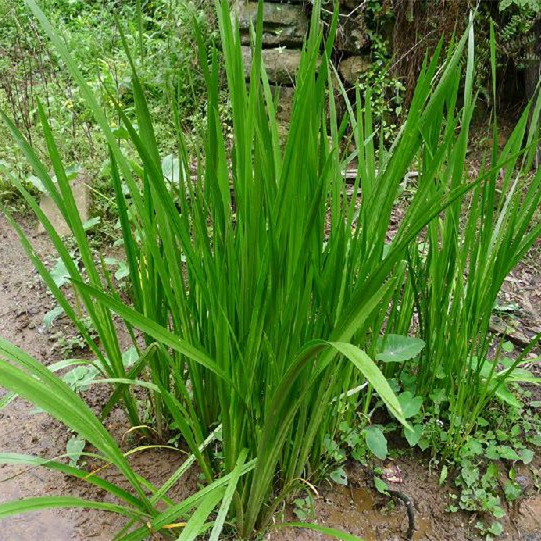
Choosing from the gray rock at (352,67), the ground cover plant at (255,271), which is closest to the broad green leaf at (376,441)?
the ground cover plant at (255,271)

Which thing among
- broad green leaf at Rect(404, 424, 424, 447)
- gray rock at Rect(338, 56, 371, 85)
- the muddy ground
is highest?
gray rock at Rect(338, 56, 371, 85)

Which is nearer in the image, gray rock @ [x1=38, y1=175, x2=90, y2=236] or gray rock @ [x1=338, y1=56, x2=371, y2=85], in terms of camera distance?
gray rock @ [x1=38, y1=175, x2=90, y2=236]

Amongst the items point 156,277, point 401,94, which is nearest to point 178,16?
point 401,94

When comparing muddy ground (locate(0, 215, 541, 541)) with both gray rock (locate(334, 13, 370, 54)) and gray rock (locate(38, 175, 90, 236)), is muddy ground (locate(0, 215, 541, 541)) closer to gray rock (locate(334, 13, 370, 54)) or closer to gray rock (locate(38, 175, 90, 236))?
gray rock (locate(38, 175, 90, 236))

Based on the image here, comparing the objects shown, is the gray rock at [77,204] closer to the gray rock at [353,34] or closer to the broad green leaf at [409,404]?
the broad green leaf at [409,404]

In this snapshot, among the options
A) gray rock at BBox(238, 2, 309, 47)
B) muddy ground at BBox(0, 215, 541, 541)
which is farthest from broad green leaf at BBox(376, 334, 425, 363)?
gray rock at BBox(238, 2, 309, 47)

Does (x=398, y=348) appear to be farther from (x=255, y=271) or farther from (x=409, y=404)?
(x=255, y=271)

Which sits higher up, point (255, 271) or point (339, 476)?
point (255, 271)

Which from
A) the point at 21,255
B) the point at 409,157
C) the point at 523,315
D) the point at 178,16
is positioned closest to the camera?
the point at 409,157

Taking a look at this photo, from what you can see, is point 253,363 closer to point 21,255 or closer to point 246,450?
point 246,450

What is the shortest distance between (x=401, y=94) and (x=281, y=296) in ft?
7.89

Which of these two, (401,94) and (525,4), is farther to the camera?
(401,94)

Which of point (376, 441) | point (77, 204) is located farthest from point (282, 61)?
point (376, 441)

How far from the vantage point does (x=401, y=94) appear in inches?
116
